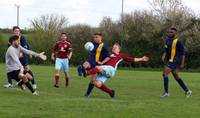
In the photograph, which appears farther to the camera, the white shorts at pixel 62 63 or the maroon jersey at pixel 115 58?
the white shorts at pixel 62 63

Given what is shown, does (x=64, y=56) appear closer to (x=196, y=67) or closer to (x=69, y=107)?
(x=69, y=107)

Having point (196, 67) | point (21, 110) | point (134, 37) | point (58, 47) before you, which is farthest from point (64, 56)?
point (134, 37)

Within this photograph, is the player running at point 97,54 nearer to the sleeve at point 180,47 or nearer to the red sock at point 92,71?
Result: the red sock at point 92,71

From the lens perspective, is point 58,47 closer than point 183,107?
No

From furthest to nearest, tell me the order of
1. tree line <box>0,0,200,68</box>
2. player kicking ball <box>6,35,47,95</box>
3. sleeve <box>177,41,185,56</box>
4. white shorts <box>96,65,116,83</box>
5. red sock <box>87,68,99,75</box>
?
tree line <box>0,0,200,68</box>, sleeve <box>177,41,185,56</box>, player kicking ball <box>6,35,47,95</box>, white shorts <box>96,65,116,83</box>, red sock <box>87,68,99,75</box>

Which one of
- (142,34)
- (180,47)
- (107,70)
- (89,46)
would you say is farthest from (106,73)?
(142,34)

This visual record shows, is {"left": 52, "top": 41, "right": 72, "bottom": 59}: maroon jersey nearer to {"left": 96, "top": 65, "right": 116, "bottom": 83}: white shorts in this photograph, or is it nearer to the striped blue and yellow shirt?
→ the striped blue and yellow shirt

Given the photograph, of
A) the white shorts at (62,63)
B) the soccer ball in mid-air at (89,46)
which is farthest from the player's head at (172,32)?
the white shorts at (62,63)

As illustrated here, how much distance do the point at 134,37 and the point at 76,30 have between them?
7077mm

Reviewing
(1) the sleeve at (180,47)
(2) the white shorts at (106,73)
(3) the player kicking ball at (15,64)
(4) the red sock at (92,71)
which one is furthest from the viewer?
(1) the sleeve at (180,47)

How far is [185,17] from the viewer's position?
205 feet

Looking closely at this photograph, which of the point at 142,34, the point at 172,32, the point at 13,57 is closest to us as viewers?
the point at 13,57

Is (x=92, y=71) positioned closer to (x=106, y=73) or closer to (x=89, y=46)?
(x=106, y=73)

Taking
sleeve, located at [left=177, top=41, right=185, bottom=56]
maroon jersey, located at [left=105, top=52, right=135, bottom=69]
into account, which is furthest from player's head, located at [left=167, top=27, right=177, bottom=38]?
maroon jersey, located at [left=105, top=52, right=135, bottom=69]
